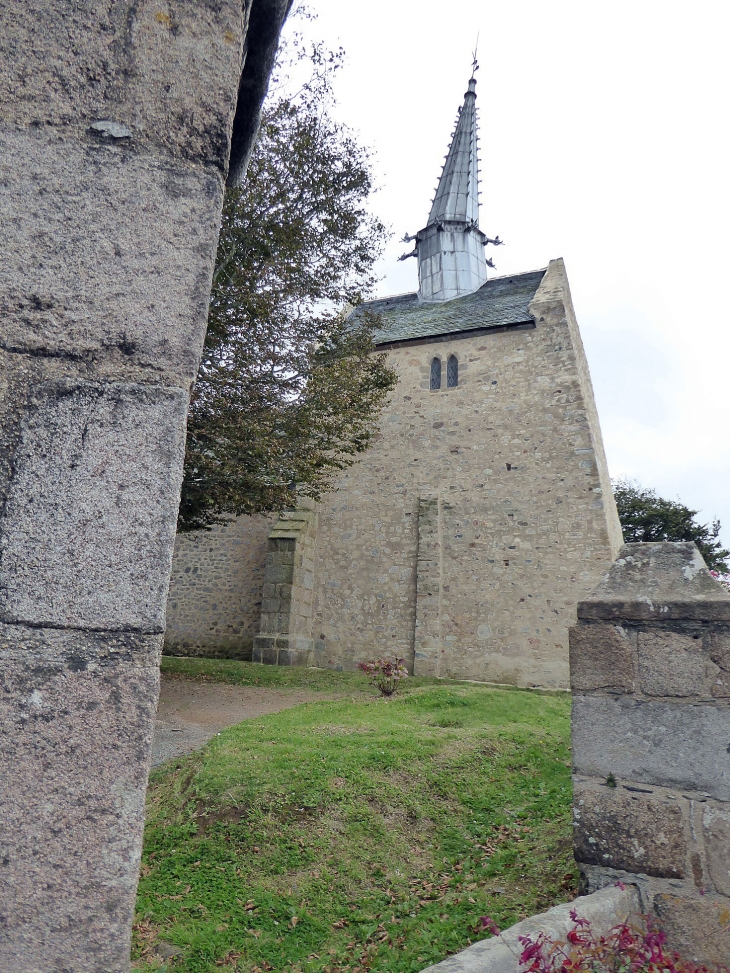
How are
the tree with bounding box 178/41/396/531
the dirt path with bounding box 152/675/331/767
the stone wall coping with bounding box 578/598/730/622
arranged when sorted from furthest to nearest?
the tree with bounding box 178/41/396/531, the dirt path with bounding box 152/675/331/767, the stone wall coping with bounding box 578/598/730/622

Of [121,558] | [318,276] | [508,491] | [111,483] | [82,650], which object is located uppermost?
[318,276]

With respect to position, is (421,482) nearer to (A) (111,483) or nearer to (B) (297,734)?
(B) (297,734)

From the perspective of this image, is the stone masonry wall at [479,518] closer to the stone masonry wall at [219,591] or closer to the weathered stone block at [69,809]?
the stone masonry wall at [219,591]

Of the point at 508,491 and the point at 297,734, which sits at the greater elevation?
the point at 508,491

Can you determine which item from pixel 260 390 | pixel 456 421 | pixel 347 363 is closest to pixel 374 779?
pixel 260 390

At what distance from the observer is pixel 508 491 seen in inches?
569

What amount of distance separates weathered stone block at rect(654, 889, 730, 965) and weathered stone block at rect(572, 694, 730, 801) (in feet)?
1.31

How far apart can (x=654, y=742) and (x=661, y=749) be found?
4 centimetres

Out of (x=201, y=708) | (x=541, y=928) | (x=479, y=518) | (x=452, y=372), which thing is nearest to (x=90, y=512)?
(x=541, y=928)

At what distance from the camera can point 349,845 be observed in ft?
13.9

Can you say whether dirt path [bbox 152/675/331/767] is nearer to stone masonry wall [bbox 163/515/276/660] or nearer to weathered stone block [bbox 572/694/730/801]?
weathered stone block [bbox 572/694/730/801]

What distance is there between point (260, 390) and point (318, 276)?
6.80 feet

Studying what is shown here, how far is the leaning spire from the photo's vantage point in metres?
20.3

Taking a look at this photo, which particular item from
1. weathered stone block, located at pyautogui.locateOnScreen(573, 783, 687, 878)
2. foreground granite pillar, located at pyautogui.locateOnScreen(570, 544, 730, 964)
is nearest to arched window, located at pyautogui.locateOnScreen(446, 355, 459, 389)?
foreground granite pillar, located at pyautogui.locateOnScreen(570, 544, 730, 964)
